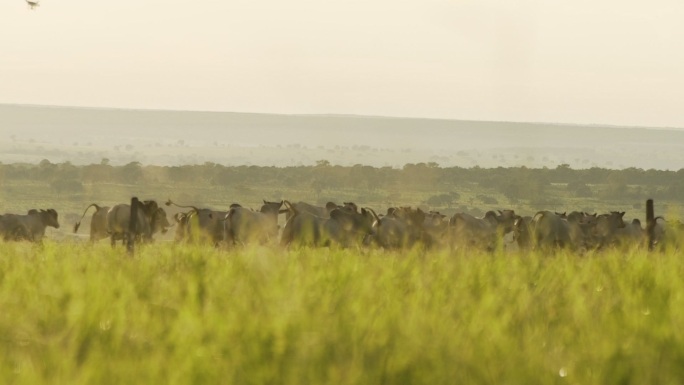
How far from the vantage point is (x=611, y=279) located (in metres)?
9.75

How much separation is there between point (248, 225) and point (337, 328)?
20283mm

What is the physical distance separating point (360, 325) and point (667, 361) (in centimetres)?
168

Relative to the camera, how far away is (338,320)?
21.7ft

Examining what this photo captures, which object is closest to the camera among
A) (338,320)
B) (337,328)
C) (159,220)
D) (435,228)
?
(337,328)

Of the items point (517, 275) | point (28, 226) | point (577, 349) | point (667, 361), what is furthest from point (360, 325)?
point (28, 226)

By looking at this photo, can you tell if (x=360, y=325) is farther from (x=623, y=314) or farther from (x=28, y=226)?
(x=28, y=226)

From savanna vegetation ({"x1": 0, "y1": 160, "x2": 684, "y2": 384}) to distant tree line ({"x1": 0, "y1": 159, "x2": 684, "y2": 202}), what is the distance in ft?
344

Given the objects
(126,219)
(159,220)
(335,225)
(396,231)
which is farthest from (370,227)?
(126,219)

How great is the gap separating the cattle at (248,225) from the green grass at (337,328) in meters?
15.9

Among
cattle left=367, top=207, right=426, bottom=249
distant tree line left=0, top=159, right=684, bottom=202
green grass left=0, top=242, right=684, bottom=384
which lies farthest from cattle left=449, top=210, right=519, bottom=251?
distant tree line left=0, top=159, right=684, bottom=202

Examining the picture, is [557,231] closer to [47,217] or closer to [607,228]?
[607,228]

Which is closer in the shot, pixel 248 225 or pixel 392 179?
pixel 248 225

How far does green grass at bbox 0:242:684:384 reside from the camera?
5660mm

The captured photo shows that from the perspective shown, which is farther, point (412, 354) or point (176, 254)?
point (176, 254)
